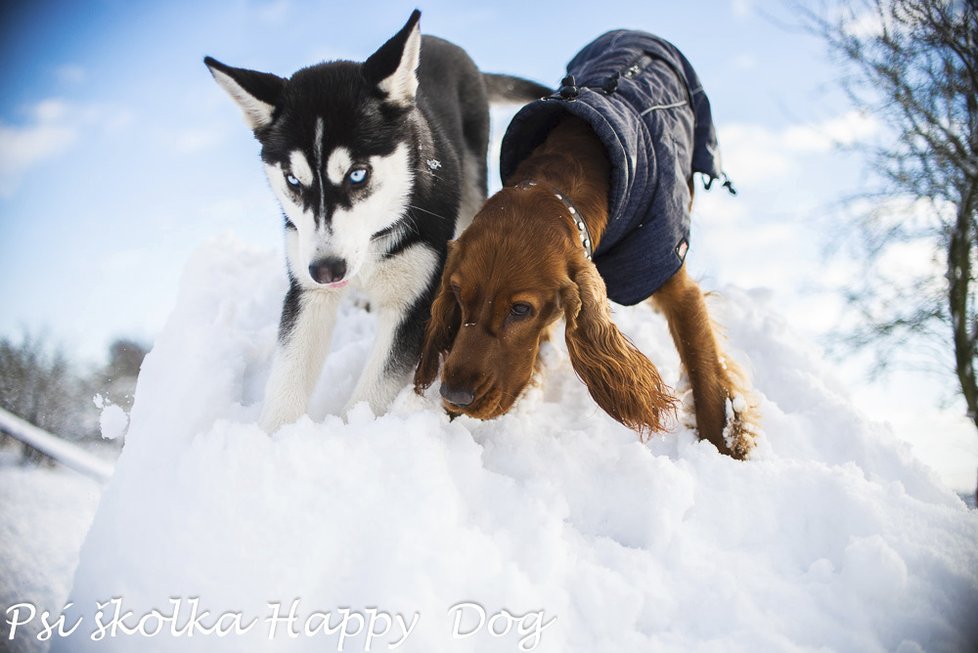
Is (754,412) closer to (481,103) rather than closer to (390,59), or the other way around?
(390,59)

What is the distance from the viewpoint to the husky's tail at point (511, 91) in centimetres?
511

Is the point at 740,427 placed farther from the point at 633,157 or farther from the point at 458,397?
the point at 458,397

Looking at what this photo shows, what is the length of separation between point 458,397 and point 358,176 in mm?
1092

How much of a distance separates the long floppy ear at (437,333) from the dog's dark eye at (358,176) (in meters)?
0.56

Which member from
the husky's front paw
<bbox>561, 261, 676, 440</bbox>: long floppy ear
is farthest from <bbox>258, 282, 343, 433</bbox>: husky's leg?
<bbox>561, 261, 676, 440</bbox>: long floppy ear

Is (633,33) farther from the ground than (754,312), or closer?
farther from the ground

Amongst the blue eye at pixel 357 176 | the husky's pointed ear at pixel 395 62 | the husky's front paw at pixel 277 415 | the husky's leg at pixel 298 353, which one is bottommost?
the husky's front paw at pixel 277 415

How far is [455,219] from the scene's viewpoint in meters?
3.20

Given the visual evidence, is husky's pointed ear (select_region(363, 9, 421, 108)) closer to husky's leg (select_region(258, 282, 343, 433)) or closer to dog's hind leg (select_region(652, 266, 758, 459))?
husky's leg (select_region(258, 282, 343, 433))

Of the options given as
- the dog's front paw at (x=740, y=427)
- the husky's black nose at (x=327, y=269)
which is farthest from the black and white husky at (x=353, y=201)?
the dog's front paw at (x=740, y=427)

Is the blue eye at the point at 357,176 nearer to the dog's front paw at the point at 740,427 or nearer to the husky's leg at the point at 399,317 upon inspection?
the husky's leg at the point at 399,317

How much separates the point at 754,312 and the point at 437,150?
309 cm

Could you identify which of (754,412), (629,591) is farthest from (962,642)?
(754,412)

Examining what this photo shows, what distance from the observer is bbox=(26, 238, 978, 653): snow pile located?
1736mm
